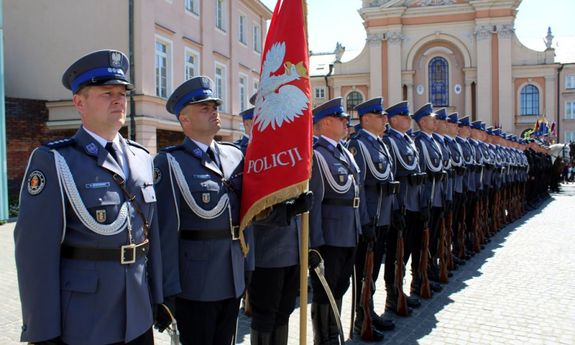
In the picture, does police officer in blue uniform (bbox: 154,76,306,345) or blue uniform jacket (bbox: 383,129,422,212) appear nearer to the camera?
police officer in blue uniform (bbox: 154,76,306,345)

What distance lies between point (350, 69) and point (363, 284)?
41.8 meters

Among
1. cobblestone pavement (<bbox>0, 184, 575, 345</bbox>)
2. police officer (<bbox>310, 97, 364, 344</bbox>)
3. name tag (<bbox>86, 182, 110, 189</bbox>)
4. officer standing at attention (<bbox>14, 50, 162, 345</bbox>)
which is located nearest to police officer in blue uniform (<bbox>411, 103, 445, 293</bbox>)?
cobblestone pavement (<bbox>0, 184, 575, 345</bbox>)

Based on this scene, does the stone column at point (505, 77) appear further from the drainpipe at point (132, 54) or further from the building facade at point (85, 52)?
the drainpipe at point (132, 54)

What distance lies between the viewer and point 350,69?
45.0 m

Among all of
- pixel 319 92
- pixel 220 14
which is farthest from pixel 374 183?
pixel 319 92

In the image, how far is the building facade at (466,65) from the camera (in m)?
40.3

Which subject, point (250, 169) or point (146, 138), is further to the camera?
point (146, 138)

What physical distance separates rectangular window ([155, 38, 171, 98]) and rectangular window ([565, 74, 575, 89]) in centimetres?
3644

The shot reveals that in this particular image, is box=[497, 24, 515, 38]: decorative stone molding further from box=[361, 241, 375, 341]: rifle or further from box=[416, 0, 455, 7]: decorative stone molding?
box=[361, 241, 375, 341]: rifle

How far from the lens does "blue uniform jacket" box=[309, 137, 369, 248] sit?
4.12 meters

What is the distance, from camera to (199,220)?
2.94 m

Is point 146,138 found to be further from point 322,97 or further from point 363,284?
point 322,97

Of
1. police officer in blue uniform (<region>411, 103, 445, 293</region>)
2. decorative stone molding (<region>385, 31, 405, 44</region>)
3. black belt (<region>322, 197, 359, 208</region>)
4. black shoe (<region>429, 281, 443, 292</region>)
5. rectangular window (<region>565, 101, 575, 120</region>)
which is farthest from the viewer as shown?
decorative stone molding (<region>385, 31, 405, 44</region>)

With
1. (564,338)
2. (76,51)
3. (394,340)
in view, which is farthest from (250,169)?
(76,51)
